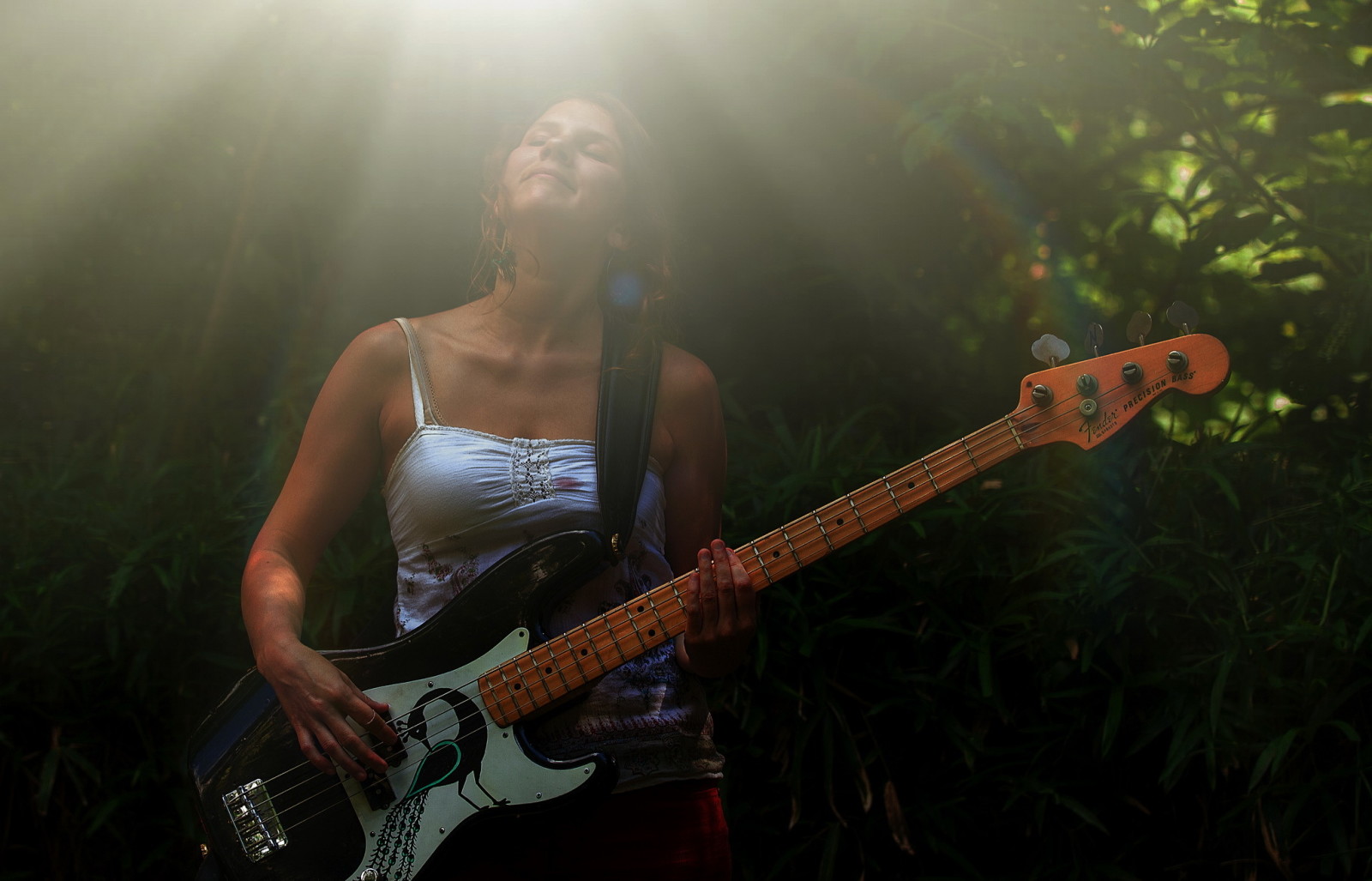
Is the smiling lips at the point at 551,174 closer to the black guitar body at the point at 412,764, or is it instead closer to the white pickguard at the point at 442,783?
the black guitar body at the point at 412,764

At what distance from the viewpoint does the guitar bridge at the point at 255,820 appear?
1441 millimetres

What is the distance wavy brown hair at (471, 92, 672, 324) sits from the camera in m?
1.81

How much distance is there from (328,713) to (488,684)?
231mm

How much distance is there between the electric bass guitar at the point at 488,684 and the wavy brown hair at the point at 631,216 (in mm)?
561

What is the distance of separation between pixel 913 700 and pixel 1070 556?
46 cm

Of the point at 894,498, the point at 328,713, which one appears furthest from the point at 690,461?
the point at 328,713

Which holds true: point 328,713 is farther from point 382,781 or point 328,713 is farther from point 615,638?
point 615,638

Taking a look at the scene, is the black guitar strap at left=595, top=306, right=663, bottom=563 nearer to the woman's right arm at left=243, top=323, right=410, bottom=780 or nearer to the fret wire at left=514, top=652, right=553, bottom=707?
the fret wire at left=514, top=652, right=553, bottom=707

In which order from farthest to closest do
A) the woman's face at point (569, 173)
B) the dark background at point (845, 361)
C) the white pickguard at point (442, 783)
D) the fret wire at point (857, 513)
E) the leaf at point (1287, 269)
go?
the leaf at point (1287, 269)
the dark background at point (845, 361)
the woman's face at point (569, 173)
the fret wire at point (857, 513)
the white pickguard at point (442, 783)

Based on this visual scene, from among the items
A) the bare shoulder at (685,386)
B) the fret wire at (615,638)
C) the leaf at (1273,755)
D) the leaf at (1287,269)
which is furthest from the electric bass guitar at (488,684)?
the leaf at (1287,269)

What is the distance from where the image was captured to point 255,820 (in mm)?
1453

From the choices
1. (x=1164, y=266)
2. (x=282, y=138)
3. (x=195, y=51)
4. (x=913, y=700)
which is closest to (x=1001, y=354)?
(x=1164, y=266)

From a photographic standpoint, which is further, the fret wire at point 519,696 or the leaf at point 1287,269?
the leaf at point 1287,269

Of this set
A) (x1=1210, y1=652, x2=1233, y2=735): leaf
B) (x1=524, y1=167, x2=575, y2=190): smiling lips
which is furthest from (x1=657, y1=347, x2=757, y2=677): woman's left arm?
(x1=1210, y1=652, x2=1233, y2=735): leaf
